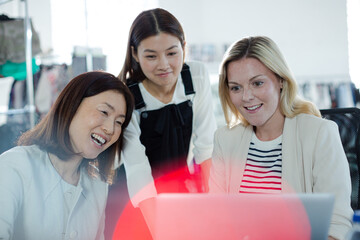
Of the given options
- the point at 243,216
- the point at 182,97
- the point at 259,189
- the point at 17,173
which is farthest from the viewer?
the point at 182,97

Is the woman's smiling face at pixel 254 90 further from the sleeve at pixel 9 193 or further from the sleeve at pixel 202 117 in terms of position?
the sleeve at pixel 9 193

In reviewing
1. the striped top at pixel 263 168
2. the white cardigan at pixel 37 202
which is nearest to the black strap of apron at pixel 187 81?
the striped top at pixel 263 168

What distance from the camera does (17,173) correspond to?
1187 millimetres

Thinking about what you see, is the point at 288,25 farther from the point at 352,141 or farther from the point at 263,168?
the point at 263,168

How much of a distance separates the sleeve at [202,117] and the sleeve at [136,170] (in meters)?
0.41

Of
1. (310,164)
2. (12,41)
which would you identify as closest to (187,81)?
(310,164)

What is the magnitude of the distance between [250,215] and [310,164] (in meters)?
0.70

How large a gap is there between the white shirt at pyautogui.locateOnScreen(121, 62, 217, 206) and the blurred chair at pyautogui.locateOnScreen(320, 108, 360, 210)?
63 cm

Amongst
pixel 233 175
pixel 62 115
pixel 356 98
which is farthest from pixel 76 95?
pixel 356 98

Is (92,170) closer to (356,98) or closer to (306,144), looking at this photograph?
(306,144)

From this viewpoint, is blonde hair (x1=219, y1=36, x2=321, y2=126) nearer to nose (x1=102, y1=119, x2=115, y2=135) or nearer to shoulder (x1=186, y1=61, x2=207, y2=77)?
shoulder (x1=186, y1=61, x2=207, y2=77)

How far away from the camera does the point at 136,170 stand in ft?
5.20

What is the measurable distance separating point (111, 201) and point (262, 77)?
0.83 m

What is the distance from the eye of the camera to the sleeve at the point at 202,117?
1905mm
